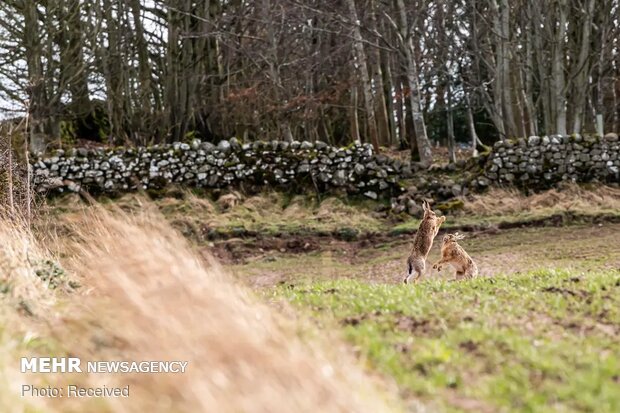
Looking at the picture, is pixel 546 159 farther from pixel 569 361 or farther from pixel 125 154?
pixel 569 361

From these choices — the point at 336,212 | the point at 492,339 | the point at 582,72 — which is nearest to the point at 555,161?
the point at 582,72

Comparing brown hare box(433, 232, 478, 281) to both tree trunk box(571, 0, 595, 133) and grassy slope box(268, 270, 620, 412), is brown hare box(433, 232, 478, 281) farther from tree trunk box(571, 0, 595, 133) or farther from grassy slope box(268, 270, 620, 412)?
tree trunk box(571, 0, 595, 133)

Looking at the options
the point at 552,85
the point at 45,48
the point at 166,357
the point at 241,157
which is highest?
the point at 45,48

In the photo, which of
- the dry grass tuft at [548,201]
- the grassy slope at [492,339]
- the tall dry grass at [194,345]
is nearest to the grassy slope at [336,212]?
the dry grass tuft at [548,201]

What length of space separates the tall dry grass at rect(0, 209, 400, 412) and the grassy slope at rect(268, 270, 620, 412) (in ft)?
1.85

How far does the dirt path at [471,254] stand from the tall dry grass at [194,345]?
623 cm

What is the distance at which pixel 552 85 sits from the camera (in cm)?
2231

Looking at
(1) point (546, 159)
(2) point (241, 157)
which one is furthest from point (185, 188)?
(1) point (546, 159)

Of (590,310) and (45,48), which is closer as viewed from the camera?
(590,310)

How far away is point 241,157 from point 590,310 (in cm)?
1639

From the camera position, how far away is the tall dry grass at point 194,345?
3619 mm

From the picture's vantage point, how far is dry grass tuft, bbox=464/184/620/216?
17.9 metres

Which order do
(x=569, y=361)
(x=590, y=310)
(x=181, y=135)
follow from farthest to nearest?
(x=181, y=135) < (x=590, y=310) < (x=569, y=361)

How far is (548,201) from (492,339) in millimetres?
14593
